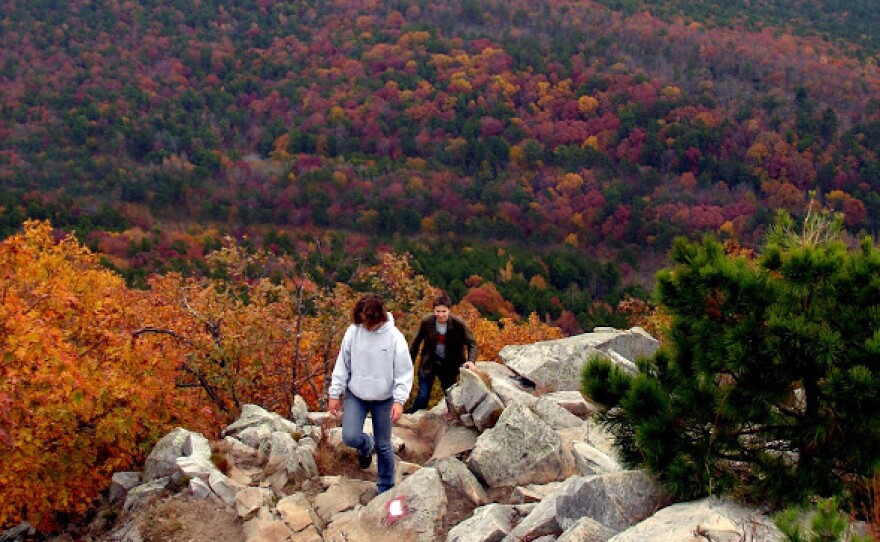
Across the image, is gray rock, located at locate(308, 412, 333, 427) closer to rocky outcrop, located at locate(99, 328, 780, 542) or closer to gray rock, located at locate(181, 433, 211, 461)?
rocky outcrop, located at locate(99, 328, 780, 542)

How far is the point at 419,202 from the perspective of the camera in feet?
275

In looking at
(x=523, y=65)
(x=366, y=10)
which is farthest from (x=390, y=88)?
(x=366, y=10)

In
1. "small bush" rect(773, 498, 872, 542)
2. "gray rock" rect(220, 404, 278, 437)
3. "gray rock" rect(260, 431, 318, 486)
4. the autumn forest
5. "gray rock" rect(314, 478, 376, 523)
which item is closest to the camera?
"small bush" rect(773, 498, 872, 542)

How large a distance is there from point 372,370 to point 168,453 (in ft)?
10.1

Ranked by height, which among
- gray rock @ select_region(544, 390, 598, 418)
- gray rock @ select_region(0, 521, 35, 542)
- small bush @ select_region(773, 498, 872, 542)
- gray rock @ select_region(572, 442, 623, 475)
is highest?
small bush @ select_region(773, 498, 872, 542)

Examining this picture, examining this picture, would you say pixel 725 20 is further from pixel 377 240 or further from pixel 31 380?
pixel 31 380

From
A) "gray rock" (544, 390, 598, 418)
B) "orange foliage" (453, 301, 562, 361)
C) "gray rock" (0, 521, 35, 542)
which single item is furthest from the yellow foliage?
"gray rock" (0, 521, 35, 542)

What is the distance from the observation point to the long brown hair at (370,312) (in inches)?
283

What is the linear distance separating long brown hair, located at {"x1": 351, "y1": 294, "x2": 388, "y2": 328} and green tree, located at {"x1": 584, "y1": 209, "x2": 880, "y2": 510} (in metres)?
2.12

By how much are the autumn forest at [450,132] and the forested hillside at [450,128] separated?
0.34 meters

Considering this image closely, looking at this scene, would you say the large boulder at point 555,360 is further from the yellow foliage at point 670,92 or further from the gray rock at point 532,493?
the yellow foliage at point 670,92

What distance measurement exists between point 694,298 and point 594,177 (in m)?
82.5

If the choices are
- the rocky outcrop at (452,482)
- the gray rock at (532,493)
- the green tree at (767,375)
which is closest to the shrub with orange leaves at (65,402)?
the rocky outcrop at (452,482)

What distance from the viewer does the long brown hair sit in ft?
23.6
